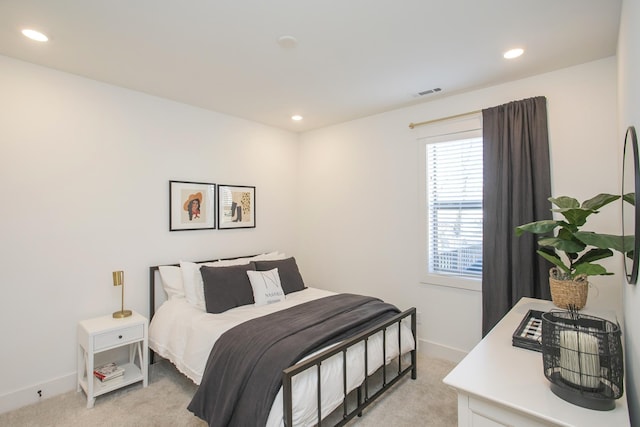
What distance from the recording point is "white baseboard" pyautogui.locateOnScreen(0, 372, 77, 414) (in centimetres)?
245

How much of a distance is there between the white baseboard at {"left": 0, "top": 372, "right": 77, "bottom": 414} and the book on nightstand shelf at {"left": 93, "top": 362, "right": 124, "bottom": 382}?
25cm

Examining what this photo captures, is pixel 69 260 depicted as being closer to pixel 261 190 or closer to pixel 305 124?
pixel 261 190

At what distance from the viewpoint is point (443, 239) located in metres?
3.38

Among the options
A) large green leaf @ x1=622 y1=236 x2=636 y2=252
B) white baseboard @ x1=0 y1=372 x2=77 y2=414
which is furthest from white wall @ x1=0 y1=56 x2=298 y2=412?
large green leaf @ x1=622 y1=236 x2=636 y2=252

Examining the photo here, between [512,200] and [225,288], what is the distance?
8.73 feet

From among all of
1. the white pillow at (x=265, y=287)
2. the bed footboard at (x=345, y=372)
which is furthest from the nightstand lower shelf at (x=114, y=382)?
the bed footboard at (x=345, y=372)

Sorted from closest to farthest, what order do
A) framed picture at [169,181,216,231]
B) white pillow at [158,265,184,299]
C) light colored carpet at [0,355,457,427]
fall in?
light colored carpet at [0,355,457,427] < white pillow at [158,265,184,299] < framed picture at [169,181,216,231]

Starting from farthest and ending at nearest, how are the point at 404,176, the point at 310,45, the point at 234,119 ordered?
the point at 234,119, the point at 404,176, the point at 310,45

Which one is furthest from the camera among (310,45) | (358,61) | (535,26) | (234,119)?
(234,119)

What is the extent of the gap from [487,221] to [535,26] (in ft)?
5.05

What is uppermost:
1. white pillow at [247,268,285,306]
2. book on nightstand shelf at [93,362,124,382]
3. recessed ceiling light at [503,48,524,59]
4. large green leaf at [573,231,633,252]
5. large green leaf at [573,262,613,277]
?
recessed ceiling light at [503,48,524,59]

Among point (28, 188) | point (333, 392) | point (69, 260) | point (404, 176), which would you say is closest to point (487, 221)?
point (404, 176)

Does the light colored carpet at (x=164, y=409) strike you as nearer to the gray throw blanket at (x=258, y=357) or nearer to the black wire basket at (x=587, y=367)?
the gray throw blanket at (x=258, y=357)

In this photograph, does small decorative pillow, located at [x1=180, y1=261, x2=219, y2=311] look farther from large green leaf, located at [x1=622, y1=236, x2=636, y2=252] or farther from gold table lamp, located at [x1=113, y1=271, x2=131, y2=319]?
large green leaf, located at [x1=622, y1=236, x2=636, y2=252]
